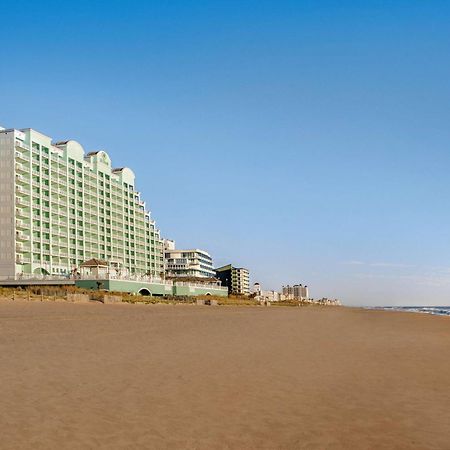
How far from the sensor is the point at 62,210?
112 m

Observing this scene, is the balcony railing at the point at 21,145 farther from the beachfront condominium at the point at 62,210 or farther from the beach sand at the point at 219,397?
the beach sand at the point at 219,397

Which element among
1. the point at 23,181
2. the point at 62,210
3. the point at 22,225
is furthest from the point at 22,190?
the point at 62,210

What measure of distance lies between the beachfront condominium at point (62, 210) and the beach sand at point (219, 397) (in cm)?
7780

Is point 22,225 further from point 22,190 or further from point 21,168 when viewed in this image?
point 21,168

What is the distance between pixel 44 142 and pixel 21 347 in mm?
101942

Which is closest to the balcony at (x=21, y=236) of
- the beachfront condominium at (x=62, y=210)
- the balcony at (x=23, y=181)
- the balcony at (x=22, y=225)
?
the beachfront condominium at (x=62, y=210)

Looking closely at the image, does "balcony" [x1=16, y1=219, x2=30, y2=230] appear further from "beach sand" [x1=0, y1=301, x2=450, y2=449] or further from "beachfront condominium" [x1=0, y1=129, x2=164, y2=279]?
"beach sand" [x1=0, y1=301, x2=450, y2=449]

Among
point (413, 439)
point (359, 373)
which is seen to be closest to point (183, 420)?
point (413, 439)

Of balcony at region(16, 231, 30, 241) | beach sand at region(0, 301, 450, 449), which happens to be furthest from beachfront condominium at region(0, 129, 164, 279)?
beach sand at region(0, 301, 450, 449)

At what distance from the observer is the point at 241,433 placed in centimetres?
661

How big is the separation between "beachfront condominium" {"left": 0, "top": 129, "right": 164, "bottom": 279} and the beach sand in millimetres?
A: 77801

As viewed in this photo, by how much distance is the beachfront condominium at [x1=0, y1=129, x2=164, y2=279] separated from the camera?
3829 inches

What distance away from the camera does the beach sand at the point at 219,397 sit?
252 inches

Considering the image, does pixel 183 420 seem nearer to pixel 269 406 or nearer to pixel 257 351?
pixel 269 406
